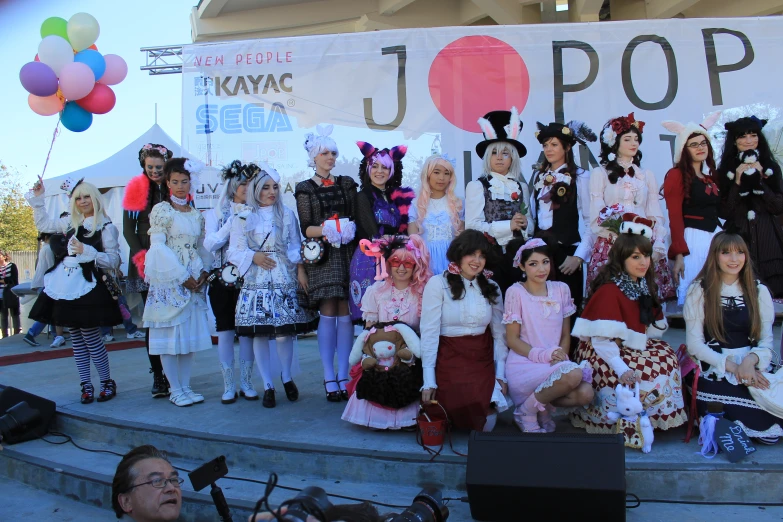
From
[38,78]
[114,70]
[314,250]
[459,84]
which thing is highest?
[114,70]

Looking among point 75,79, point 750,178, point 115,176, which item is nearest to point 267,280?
point 750,178

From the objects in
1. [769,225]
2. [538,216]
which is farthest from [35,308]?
[769,225]

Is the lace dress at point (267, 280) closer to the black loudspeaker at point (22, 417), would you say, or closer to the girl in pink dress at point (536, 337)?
the black loudspeaker at point (22, 417)

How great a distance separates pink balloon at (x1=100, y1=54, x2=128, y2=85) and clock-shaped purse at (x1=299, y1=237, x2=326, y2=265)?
5200 millimetres

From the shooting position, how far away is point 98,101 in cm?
780

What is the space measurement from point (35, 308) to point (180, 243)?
1.14 m

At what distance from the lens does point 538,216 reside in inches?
164

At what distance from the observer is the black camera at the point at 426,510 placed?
1.95m

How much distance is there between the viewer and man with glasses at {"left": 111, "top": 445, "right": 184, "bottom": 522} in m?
2.21

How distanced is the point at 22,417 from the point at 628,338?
12.3ft

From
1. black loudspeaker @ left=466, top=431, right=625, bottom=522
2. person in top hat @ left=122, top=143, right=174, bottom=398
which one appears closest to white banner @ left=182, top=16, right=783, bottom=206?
person in top hat @ left=122, top=143, right=174, bottom=398

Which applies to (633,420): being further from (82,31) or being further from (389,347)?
(82,31)

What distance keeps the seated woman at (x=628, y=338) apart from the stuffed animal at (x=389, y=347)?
36.8 inches

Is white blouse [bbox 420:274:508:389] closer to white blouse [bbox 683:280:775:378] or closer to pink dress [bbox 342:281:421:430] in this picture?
pink dress [bbox 342:281:421:430]
